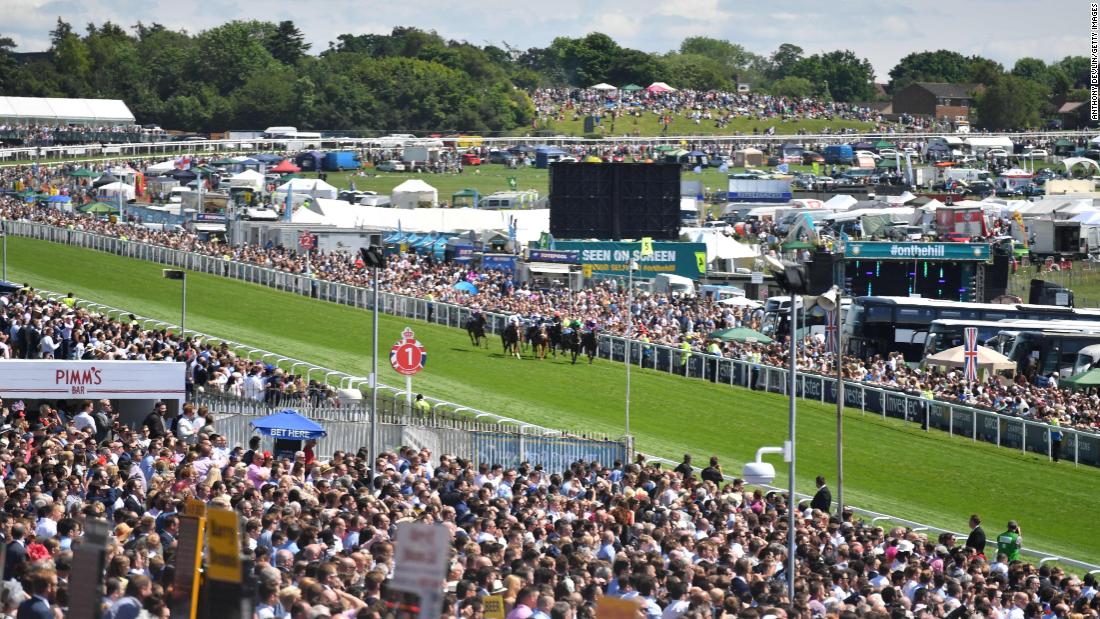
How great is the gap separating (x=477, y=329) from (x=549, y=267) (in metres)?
8.93

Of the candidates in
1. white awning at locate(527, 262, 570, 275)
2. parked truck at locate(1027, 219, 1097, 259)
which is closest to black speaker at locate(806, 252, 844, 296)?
white awning at locate(527, 262, 570, 275)

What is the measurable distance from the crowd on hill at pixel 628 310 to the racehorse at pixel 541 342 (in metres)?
1.85

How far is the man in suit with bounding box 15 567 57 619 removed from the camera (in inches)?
384

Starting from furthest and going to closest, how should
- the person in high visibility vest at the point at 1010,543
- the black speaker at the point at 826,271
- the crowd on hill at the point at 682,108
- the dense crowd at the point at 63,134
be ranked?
the crowd on hill at the point at 682,108
the dense crowd at the point at 63,134
the black speaker at the point at 826,271
the person in high visibility vest at the point at 1010,543

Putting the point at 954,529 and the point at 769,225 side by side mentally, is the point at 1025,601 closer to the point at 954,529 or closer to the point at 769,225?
the point at 954,529

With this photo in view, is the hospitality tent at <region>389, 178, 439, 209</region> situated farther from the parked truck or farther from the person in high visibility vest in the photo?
the person in high visibility vest

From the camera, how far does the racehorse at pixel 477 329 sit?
129 feet

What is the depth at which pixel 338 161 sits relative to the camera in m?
101

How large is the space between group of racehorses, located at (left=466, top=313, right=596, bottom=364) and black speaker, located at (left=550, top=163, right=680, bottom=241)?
12.3 meters

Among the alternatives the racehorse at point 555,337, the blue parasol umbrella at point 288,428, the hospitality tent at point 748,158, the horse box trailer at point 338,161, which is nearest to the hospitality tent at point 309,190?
the racehorse at point 555,337

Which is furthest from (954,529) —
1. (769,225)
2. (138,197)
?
(138,197)

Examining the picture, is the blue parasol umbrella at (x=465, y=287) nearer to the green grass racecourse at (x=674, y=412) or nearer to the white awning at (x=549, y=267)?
the white awning at (x=549, y=267)

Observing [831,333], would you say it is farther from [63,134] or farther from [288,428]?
[63,134]

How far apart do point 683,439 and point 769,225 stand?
1631 inches
